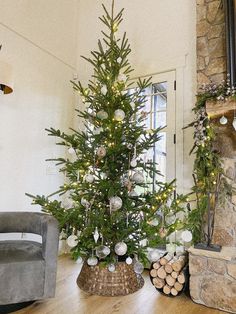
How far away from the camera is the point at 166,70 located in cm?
302

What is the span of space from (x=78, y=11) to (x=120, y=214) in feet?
10.9

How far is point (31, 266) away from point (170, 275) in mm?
1214

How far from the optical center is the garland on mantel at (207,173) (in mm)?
2258

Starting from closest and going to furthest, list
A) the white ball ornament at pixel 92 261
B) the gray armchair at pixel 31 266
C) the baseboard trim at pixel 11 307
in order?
the gray armchair at pixel 31 266 → the baseboard trim at pixel 11 307 → the white ball ornament at pixel 92 261

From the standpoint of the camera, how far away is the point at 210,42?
8.70ft

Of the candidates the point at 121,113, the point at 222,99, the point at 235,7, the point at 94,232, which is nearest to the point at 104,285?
the point at 94,232

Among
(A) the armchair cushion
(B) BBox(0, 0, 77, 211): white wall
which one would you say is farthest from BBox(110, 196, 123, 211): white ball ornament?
(B) BBox(0, 0, 77, 211): white wall

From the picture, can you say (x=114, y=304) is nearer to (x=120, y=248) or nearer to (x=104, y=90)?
(x=120, y=248)

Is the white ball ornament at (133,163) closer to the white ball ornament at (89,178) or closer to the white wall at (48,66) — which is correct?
the white ball ornament at (89,178)

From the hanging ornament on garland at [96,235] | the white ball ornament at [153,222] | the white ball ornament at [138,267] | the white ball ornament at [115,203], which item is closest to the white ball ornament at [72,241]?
the hanging ornament on garland at [96,235]

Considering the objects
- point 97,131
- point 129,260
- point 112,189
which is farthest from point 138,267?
point 97,131

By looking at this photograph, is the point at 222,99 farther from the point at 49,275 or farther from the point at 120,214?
the point at 49,275

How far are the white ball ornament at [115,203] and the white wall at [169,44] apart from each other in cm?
100

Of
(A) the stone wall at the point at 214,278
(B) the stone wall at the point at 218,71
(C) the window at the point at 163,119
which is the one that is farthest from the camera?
(C) the window at the point at 163,119
